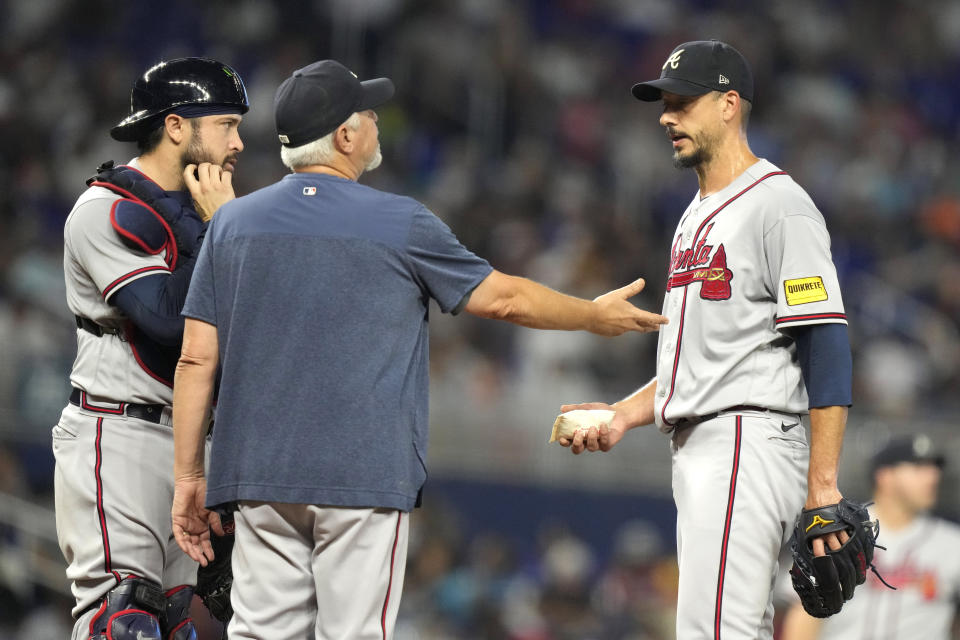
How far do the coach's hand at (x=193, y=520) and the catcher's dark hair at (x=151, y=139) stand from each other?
1.20 metres

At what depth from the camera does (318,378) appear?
347 centimetres

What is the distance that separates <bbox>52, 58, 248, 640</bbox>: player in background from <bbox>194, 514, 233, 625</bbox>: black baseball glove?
0.06 meters

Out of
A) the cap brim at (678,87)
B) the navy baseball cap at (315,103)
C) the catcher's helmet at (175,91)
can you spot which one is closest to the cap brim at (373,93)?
the navy baseball cap at (315,103)

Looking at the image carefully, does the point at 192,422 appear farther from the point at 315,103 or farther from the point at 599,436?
the point at 599,436

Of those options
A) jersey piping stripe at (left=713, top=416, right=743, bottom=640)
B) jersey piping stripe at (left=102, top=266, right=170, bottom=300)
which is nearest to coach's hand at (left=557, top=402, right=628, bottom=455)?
jersey piping stripe at (left=713, top=416, right=743, bottom=640)

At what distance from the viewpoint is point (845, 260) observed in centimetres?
1173

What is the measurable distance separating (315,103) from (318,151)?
0.15 meters

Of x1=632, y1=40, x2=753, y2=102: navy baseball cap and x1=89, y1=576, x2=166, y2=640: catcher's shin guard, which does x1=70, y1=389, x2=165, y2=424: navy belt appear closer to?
x1=89, y1=576, x2=166, y2=640: catcher's shin guard

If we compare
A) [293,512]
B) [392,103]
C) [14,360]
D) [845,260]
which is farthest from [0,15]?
[293,512]

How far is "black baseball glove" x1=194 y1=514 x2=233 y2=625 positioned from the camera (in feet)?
13.2

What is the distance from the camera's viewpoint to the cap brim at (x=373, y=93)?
3.71 metres

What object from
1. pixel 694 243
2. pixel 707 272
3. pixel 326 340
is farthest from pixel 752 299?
pixel 326 340

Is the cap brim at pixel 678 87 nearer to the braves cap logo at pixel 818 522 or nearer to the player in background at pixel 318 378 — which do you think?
the player in background at pixel 318 378

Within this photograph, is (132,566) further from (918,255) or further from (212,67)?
(918,255)
